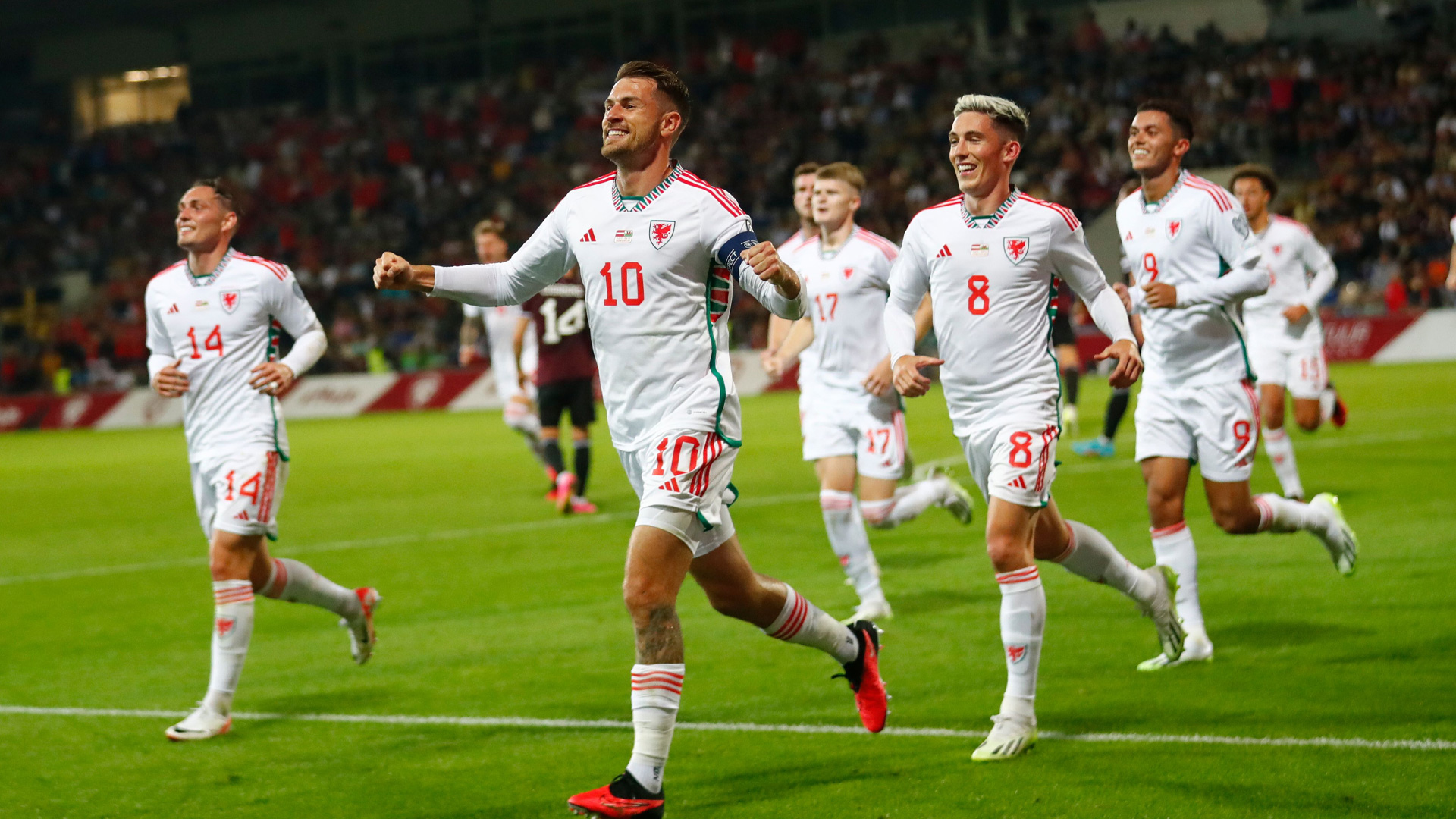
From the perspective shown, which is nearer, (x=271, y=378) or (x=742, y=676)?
(x=271, y=378)

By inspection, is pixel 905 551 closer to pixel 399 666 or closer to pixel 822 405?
pixel 822 405

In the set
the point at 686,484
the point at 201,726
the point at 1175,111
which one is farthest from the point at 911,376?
the point at 201,726

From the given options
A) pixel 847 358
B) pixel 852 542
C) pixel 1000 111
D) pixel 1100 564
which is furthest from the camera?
pixel 847 358

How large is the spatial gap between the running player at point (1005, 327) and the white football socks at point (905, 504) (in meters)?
2.71

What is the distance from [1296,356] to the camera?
12195mm

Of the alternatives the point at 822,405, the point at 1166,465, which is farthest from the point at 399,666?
the point at 1166,465

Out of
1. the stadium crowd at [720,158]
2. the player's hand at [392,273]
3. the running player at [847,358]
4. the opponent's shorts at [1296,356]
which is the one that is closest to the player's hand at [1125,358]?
the player's hand at [392,273]

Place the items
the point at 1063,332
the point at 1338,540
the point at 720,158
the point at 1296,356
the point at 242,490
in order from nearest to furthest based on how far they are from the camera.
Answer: the point at 242,490
the point at 1338,540
the point at 1296,356
the point at 1063,332
the point at 720,158

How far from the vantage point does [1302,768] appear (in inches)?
206

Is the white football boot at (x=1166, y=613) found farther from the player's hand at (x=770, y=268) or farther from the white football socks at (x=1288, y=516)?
the player's hand at (x=770, y=268)

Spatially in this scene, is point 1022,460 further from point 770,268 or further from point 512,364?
point 512,364

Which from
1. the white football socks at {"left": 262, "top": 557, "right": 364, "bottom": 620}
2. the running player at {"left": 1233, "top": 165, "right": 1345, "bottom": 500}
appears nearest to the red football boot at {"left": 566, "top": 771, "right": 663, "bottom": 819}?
the white football socks at {"left": 262, "top": 557, "right": 364, "bottom": 620}

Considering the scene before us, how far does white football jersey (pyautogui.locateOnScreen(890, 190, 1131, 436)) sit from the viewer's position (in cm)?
601

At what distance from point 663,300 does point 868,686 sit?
1761 millimetres
